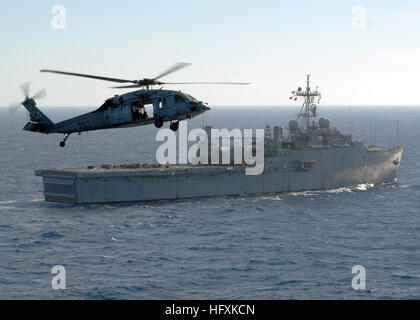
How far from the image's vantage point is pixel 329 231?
43.3m

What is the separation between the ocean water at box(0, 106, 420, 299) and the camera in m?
31.2

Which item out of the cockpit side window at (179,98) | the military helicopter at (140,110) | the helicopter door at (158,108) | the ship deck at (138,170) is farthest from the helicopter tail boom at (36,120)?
the ship deck at (138,170)

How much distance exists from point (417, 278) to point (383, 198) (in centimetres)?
2464

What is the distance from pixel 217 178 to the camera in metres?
53.9

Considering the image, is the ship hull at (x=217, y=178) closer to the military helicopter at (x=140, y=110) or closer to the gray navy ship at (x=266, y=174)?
the gray navy ship at (x=266, y=174)

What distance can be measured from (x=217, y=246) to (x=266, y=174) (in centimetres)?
1873

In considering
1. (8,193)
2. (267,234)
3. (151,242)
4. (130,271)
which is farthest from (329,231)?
(8,193)

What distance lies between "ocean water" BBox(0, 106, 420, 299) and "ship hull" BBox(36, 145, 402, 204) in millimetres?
948

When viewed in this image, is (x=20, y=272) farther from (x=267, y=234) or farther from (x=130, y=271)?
(x=267, y=234)

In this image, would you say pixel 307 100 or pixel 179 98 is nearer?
pixel 179 98

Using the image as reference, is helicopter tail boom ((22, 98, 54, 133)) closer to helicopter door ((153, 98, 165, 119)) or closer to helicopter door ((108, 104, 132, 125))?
helicopter door ((108, 104, 132, 125))

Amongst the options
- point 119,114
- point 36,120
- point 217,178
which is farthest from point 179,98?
point 217,178

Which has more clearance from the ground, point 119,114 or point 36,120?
point 119,114

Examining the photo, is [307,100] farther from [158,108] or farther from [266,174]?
[158,108]
